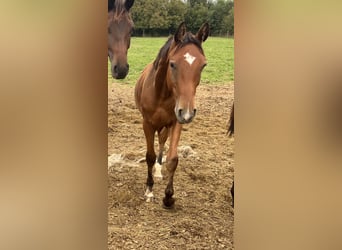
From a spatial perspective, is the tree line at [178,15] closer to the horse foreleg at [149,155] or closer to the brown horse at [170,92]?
the brown horse at [170,92]

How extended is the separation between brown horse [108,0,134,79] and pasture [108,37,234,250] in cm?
3

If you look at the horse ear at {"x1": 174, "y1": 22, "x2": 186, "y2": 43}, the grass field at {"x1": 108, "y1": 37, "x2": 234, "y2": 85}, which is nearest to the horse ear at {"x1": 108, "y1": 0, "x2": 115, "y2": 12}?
the grass field at {"x1": 108, "y1": 37, "x2": 234, "y2": 85}

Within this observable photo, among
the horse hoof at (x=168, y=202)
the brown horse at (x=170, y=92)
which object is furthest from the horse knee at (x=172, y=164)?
the horse hoof at (x=168, y=202)

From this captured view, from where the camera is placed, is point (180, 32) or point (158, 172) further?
point (158, 172)

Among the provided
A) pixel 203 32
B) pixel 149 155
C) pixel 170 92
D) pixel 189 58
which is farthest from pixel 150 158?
pixel 203 32

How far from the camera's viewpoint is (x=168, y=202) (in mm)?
1589

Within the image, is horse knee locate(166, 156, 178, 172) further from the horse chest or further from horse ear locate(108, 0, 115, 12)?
horse ear locate(108, 0, 115, 12)

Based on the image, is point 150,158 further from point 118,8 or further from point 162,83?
point 118,8

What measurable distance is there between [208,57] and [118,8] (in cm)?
37

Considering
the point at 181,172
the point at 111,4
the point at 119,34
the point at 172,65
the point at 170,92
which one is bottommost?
the point at 181,172

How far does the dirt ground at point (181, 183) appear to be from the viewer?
1.56 metres
